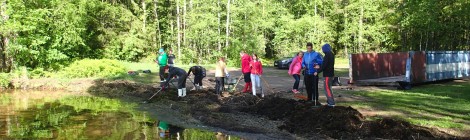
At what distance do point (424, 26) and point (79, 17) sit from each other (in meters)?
28.1

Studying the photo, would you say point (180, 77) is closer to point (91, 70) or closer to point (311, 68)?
point (311, 68)

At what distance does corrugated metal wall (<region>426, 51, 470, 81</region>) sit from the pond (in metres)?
13.6

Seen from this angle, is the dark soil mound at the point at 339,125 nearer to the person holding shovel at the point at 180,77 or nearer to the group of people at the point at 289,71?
the group of people at the point at 289,71

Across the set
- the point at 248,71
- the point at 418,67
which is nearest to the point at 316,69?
the point at 248,71

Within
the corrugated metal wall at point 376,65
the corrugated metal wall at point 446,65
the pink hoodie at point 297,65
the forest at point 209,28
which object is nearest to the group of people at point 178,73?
the pink hoodie at point 297,65

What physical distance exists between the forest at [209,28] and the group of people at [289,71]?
11.8m

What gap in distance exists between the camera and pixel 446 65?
19.9m

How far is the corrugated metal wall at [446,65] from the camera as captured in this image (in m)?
18.6

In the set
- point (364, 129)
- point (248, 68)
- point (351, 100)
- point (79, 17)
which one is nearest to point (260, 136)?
point (364, 129)

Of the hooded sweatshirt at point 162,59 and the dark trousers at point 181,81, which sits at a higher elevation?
the hooded sweatshirt at point 162,59

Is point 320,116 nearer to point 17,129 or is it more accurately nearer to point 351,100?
point 351,100

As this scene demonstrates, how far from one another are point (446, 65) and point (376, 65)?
3491 mm

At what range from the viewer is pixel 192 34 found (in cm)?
3956

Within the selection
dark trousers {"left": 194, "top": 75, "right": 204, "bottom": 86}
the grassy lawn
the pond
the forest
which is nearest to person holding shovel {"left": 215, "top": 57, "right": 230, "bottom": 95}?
dark trousers {"left": 194, "top": 75, "right": 204, "bottom": 86}
